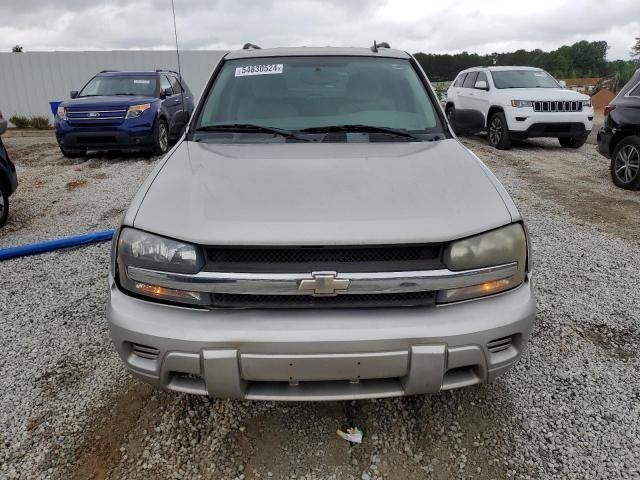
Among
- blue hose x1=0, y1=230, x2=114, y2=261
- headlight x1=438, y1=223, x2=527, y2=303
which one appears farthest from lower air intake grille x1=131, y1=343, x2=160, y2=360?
blue hose x1=0, y1=230, x2=114, y2=261

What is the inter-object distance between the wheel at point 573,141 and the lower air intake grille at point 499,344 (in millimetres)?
9423

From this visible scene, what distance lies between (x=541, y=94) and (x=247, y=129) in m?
8.59

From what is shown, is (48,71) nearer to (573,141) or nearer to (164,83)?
(164,83)

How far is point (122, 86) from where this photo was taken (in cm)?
954

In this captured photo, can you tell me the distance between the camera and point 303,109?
284 centimetres

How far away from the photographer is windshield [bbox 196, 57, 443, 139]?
2791mm

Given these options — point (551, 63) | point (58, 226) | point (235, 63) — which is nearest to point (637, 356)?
point (235, 63)

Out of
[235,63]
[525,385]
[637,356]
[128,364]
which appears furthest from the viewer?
[235,63]

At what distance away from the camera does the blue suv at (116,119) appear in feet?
27.9

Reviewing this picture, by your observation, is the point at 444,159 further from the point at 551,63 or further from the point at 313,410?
the point at 551,63

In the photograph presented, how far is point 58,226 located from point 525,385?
16.2ft

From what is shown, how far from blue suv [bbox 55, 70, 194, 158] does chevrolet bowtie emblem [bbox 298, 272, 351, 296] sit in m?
7.05

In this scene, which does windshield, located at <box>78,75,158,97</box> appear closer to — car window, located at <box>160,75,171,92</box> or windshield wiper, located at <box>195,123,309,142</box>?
car window, located at <box>160,75,171,92</box>

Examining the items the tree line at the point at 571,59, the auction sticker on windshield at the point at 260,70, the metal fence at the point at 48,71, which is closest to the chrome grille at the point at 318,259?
the auction sticker on windshield at the point at 260,70
